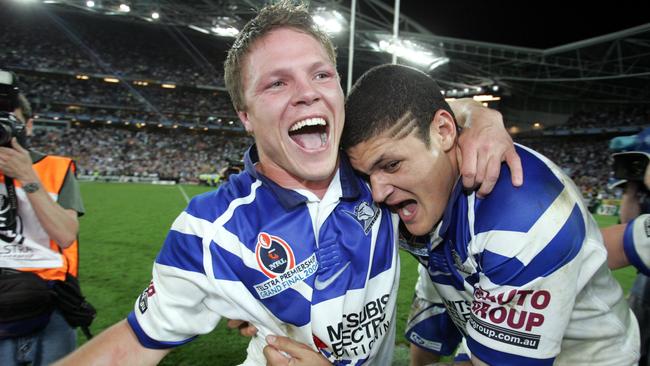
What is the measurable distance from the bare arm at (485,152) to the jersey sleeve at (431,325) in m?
1.12

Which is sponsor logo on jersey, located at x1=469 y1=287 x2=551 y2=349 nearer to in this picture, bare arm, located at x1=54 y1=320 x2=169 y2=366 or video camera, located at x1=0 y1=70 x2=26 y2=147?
bare arm, located at x1=54 y1=320 x2=169 y2=366

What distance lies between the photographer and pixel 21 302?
2162mm

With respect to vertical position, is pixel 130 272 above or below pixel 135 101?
above

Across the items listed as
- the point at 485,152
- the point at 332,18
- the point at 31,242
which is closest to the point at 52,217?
the point at 31,242

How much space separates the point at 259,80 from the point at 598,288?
1.63m

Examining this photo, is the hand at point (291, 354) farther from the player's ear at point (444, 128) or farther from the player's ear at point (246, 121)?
the player's ear at point (444, 128)

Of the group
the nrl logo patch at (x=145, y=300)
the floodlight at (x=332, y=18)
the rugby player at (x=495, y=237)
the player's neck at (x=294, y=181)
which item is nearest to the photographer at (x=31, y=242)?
the nrl logo patch at (x=145, y=300)

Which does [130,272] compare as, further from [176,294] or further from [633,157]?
[633,157]

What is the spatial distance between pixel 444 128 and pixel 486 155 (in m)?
0.29

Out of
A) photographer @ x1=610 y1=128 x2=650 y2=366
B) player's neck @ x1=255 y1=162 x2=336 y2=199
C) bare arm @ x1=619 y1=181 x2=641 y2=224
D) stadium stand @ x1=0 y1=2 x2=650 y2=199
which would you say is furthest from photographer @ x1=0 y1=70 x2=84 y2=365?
stadium stand @ x1=0 y1=2 x2=650 y2=199

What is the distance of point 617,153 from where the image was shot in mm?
2240

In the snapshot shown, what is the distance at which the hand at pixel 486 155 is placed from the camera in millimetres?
1518

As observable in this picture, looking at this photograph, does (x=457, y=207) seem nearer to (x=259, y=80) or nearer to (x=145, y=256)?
(x=259, y=80)

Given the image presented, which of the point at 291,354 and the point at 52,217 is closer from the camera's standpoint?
the point at 291,354
